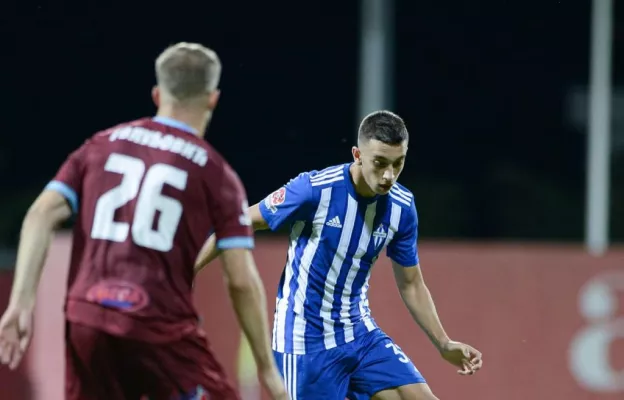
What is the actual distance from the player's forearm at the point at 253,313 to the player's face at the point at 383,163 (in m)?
1.46

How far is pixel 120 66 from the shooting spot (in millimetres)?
19750

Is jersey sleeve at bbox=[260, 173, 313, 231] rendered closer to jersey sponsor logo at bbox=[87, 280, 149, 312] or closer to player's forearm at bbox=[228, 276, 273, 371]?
player's forearm at bbox=[228, 276, 273, 371]

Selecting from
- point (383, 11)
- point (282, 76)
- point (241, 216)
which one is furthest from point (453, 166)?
point (241, 216)

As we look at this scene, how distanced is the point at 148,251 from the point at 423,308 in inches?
81.3

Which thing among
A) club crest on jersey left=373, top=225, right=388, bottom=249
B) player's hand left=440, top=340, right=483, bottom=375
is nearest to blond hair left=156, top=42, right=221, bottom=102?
club crest on jersey left=373, top=225, right=388, bottom=249

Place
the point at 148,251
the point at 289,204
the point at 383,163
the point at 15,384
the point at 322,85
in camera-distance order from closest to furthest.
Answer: the point at 148,251 → the point at 383,163 → the point at 289,204 → the point at 15,384 → the point at 322,85

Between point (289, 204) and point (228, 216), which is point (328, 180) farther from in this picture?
point (228, 216)

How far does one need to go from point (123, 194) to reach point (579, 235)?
1534cm

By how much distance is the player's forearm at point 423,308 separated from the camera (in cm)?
560

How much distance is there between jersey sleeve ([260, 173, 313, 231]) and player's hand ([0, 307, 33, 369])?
181cm

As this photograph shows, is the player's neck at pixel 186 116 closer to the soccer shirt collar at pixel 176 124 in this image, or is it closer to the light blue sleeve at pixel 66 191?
the soccer shirt collar at pixel 176 124

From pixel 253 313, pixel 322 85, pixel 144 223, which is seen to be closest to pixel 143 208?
pixel 144 223

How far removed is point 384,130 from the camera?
5273 mm

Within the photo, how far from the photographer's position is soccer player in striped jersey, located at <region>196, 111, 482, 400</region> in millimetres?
5422
